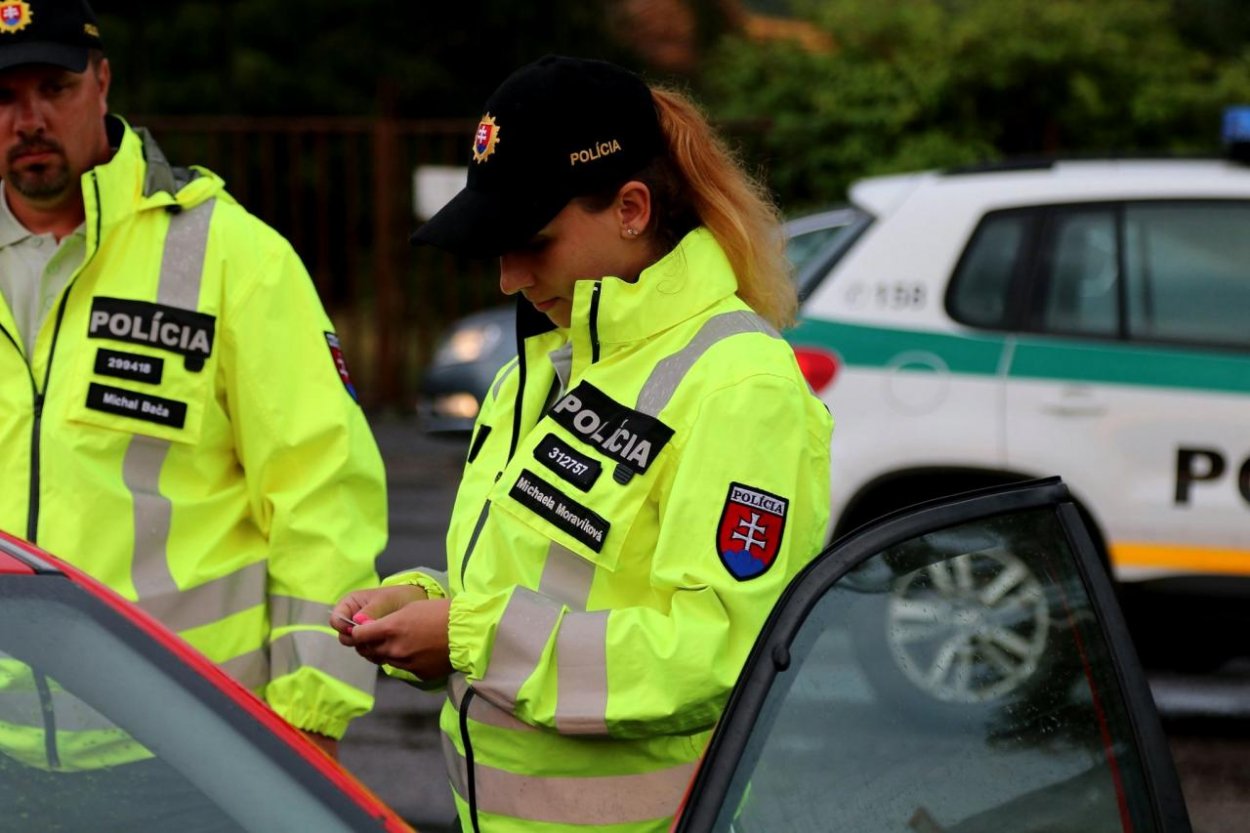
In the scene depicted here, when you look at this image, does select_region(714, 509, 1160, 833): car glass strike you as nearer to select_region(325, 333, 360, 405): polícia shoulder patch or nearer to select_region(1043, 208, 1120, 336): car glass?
select_region(325, 333, 360, 405): polícia shoulder patch

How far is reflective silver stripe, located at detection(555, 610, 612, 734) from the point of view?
200 centimetres

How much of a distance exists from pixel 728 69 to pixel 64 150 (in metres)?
11.4

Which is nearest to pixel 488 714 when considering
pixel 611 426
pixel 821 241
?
pixel 611 426

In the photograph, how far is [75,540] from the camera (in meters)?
2.61

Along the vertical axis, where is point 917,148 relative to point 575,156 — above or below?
below

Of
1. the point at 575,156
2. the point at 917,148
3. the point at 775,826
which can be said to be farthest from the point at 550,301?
the point at 917,148

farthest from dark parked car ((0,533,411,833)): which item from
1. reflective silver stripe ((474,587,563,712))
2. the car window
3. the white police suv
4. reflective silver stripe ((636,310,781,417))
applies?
the white police suv

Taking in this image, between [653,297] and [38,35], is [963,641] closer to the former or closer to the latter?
[653,297]

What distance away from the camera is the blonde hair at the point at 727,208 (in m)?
2.24

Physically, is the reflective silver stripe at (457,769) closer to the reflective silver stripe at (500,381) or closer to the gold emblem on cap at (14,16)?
the reflective silver stripe at (500,381)

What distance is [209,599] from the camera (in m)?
2.70

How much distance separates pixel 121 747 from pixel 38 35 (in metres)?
1.35

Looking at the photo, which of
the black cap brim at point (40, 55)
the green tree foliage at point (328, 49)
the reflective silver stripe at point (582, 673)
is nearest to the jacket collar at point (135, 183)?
the black cap brim at point (40, 55)

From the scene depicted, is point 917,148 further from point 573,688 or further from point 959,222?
point 573,688
